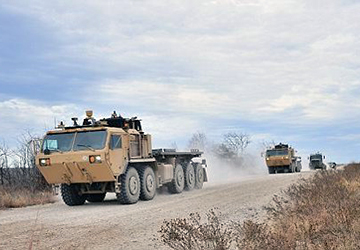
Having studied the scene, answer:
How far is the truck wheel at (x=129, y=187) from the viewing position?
15727 mm

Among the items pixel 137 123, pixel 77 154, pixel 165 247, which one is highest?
pixel 137 123

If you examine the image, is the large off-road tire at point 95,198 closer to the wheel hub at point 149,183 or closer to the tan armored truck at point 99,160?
the tan armored truck at point 99,160

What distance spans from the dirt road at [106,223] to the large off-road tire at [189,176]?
4825 mm

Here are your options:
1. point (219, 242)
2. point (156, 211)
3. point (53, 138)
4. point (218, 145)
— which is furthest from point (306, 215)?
point (218, 145)

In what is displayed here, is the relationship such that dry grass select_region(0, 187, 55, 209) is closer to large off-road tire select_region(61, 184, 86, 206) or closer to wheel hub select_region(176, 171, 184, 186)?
large off-road tire select_region(61, 184, 86, 206)

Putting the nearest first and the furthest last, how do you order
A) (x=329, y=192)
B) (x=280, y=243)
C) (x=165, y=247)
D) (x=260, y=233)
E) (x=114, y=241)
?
(x=280, y=243), (x=260, y=233), (x=165, y=247), (x=114, y=241), (x=329, y=192)

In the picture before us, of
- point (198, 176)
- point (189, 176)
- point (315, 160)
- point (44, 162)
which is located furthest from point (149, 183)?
point (315, 160)

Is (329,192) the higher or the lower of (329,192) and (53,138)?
the lower

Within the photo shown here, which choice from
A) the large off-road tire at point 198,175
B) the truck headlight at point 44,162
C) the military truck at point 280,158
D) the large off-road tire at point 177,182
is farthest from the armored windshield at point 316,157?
the truck headlight at point 44,162

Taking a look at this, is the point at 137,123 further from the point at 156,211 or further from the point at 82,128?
the point at 156,211

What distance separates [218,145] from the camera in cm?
7256

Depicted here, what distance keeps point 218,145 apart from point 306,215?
6348cm

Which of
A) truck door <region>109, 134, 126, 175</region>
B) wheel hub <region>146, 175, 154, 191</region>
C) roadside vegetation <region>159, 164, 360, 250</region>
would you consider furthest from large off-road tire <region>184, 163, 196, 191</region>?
roadside vegetation <region>159, 164, 360, 250</region>

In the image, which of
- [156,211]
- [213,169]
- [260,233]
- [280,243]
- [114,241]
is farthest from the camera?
[213,169]
